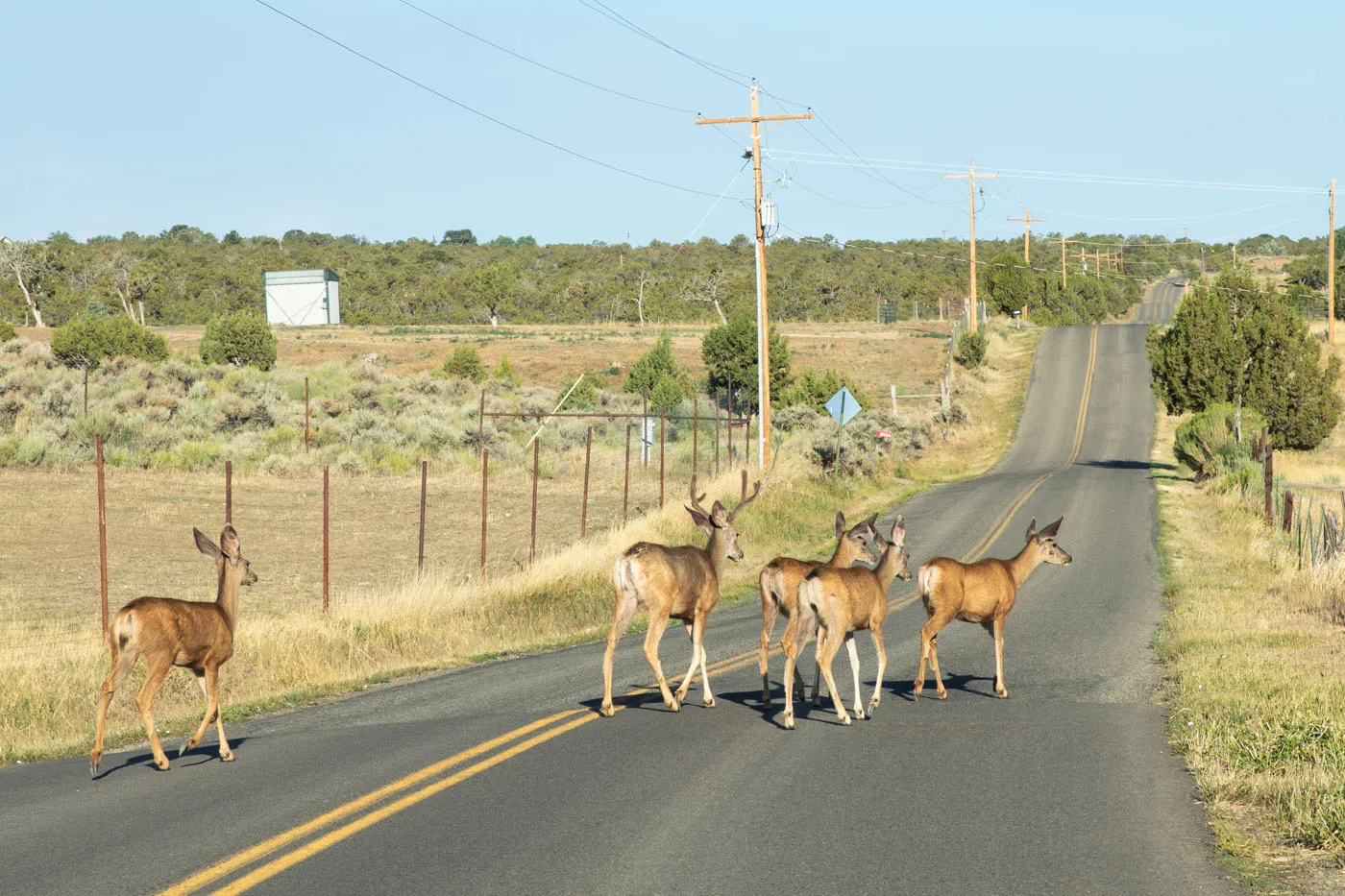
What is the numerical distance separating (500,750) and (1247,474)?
3399cm

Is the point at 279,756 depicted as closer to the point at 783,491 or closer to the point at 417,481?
the point at 783,491

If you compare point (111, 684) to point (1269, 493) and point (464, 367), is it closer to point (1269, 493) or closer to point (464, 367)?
point (1269, 493)

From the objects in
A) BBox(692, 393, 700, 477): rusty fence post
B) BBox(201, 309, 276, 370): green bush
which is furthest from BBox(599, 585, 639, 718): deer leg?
BBox(201, 309, 276, 370): green bush

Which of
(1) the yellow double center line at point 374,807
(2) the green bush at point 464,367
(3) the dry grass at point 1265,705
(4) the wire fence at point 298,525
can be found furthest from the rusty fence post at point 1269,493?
(2) the green bush at point 464,367

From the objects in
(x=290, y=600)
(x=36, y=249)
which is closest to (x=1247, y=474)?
(x=290, y=600)

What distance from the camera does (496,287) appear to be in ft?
433

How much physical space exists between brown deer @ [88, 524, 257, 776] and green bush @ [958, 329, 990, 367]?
7368cm

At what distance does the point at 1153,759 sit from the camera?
10.4 meters

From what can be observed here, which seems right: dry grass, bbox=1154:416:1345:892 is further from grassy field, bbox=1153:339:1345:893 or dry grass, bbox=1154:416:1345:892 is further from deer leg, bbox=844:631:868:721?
deer leg, bbox=844:631:868:721

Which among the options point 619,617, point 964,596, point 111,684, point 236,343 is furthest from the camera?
point 236,343

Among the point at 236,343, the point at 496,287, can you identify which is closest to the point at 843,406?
the point at 236,343

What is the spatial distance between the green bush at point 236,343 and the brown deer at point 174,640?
6368 centimetres

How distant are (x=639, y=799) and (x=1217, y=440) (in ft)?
132

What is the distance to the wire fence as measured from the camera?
73.3 feet
